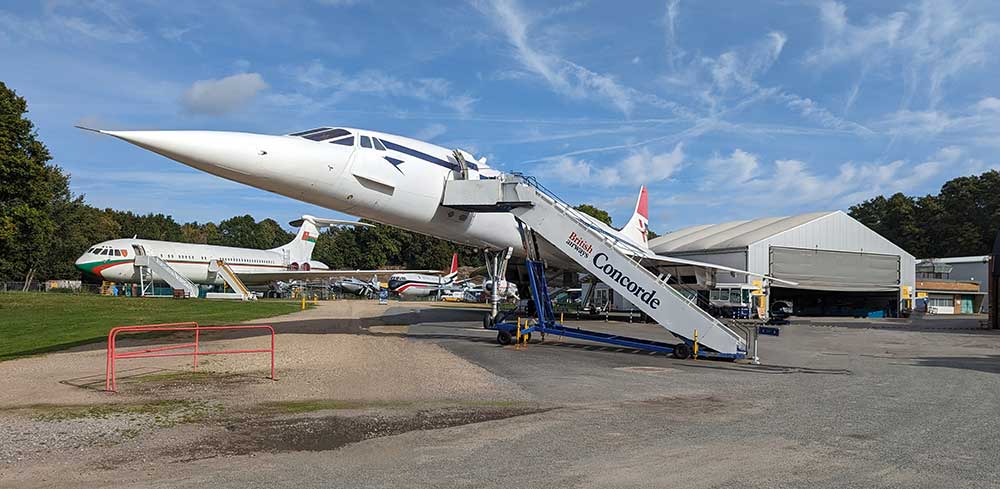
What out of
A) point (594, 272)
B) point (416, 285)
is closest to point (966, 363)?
point (594, 272)

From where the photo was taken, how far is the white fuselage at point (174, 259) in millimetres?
41500

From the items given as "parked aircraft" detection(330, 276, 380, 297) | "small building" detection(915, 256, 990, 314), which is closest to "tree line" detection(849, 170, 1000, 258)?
"small building" detection(915, 256, 990, 314)

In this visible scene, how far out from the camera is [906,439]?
6.54m

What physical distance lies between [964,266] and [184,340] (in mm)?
67874

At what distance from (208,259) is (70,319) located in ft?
77.7

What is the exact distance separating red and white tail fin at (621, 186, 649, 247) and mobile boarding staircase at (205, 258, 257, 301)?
2531 cm

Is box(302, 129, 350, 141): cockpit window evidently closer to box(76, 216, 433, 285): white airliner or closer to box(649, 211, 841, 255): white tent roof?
box(76, 216, 433, 285): white airliner

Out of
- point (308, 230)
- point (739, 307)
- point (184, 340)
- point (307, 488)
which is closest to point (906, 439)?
point (307, 488)

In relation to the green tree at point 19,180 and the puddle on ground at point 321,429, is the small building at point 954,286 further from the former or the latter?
the green tree at point 19,180

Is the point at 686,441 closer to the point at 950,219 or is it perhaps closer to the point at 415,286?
the point at 415,286

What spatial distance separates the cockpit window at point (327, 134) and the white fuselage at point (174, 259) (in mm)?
34666

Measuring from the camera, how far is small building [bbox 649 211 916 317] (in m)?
39.2

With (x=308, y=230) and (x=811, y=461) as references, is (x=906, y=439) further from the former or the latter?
(x=308, y=230)

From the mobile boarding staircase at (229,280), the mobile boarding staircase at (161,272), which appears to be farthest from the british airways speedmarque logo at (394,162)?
the mobile boarding staircase at (161,272)
